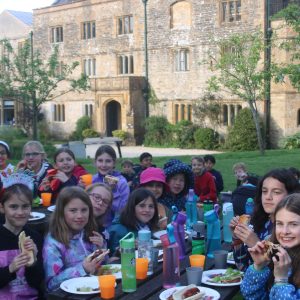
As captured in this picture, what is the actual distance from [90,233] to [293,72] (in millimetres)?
9984

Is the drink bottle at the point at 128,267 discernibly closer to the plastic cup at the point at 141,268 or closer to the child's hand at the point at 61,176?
the plastic cup at the point at 141,268

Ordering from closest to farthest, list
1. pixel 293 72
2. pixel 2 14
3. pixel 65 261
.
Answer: pixel 65 261 → pixel 293 72 → pixel 2 14

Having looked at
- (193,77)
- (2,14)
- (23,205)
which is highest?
(2,14)

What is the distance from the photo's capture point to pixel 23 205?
4.18 metres

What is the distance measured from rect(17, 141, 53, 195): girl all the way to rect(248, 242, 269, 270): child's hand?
3.95 meters

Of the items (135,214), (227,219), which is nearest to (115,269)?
(135,214)

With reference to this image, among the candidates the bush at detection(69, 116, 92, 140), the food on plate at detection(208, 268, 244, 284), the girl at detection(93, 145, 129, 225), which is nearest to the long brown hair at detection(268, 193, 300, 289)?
the food on plate at detection(208, 268, 244, 284)

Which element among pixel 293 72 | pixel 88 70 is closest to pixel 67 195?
pixel 293 72

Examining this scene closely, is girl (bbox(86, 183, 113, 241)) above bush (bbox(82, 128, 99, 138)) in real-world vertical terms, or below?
below

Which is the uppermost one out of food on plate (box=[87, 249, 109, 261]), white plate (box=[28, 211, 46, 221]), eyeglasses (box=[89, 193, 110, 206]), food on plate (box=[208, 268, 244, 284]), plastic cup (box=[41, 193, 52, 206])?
Result: eyeglasses (box=[89, 193, 110, 206])

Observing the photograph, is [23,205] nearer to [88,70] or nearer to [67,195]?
[67,195]

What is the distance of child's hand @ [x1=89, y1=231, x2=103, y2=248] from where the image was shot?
166 inches

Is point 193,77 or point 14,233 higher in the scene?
point 193,77

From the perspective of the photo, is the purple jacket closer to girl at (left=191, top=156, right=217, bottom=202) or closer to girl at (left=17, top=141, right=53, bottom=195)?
girl at (left=17, top=141, right=53, bottom=195)
